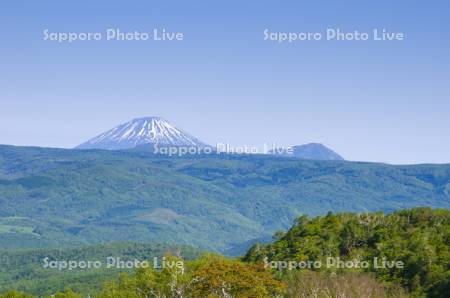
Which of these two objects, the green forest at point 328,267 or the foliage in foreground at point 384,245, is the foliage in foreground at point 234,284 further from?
the foliage in foreground at point 384,245

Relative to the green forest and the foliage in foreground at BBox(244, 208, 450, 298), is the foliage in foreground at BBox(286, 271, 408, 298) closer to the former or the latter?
the green forest

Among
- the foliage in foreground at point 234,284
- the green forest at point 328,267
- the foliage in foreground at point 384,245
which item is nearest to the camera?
the foliage in foreground at point 234,284

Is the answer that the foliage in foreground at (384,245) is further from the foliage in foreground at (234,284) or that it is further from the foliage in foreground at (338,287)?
the foliage in foreground at (234,284)

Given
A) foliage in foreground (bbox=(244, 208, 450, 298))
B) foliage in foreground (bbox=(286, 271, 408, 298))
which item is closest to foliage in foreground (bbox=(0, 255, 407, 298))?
foliage in foreground (bbox=(286, 271, 408, 298))

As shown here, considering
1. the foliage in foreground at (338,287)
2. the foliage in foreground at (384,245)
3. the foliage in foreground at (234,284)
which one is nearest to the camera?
the foliage in foreground at (234,284)

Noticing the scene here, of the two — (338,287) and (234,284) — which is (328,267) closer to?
(338,287)

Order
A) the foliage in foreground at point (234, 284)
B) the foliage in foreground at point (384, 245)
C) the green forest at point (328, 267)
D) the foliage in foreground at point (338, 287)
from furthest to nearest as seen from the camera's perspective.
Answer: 1. the foliage in foreground at point (384, 245)
2. the foliage in foreground at point (338, 287)
3. the green forest at point (328, 267)
4. the foliage in foreground at point (234, 284)

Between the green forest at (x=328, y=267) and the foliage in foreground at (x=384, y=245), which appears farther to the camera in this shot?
the foliage in foreground at (x=384, y=245)

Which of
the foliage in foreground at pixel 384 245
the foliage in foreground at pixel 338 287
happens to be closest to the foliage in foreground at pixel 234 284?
the foliage in foreground at pixel 338 287

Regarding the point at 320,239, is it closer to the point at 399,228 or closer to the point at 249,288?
the point at 399,228

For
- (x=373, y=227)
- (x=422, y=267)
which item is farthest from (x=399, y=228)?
(x=422, y=267)

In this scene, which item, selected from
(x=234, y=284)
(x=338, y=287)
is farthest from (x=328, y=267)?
(x=234, y=284)

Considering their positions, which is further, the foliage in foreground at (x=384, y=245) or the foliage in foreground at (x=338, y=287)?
the foliage in foreground at (x=384, y=245)
